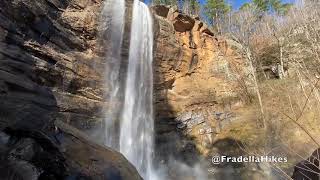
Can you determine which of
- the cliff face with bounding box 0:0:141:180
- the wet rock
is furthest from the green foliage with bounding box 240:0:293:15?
the wet rock

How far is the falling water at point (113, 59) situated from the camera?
1670cm

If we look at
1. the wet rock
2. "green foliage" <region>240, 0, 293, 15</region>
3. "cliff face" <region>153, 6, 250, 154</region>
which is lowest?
the wet rock

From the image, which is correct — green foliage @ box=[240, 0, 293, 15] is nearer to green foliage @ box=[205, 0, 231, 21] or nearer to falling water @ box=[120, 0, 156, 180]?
green foliage @ box=[205, 0, 231, 21]

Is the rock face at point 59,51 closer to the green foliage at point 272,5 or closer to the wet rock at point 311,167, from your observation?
the wet rock at point 311,167

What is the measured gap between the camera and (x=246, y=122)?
17.8m

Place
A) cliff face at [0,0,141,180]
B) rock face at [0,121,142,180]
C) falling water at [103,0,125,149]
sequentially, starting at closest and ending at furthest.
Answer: rock face at [0,121,142,180]
cliff face at [0,0,141,180]
falling water at [103,0,125,149]

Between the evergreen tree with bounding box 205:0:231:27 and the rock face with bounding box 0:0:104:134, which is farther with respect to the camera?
the evergreen tree with bounding box 205:0:231:27

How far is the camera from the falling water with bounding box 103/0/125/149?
16703mm

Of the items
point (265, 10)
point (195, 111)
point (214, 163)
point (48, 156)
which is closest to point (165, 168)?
point (214, 163)

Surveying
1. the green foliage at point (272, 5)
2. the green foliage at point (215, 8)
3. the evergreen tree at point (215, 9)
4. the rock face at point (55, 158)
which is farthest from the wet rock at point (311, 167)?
the green foliage at point (215, 8)

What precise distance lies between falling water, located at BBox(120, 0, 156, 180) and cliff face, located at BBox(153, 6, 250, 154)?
1.79 feet

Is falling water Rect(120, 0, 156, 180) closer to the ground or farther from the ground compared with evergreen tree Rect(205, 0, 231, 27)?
closer to the ground

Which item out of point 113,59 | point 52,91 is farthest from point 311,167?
point 113,59

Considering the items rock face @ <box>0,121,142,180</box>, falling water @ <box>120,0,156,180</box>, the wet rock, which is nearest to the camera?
the wet rock
